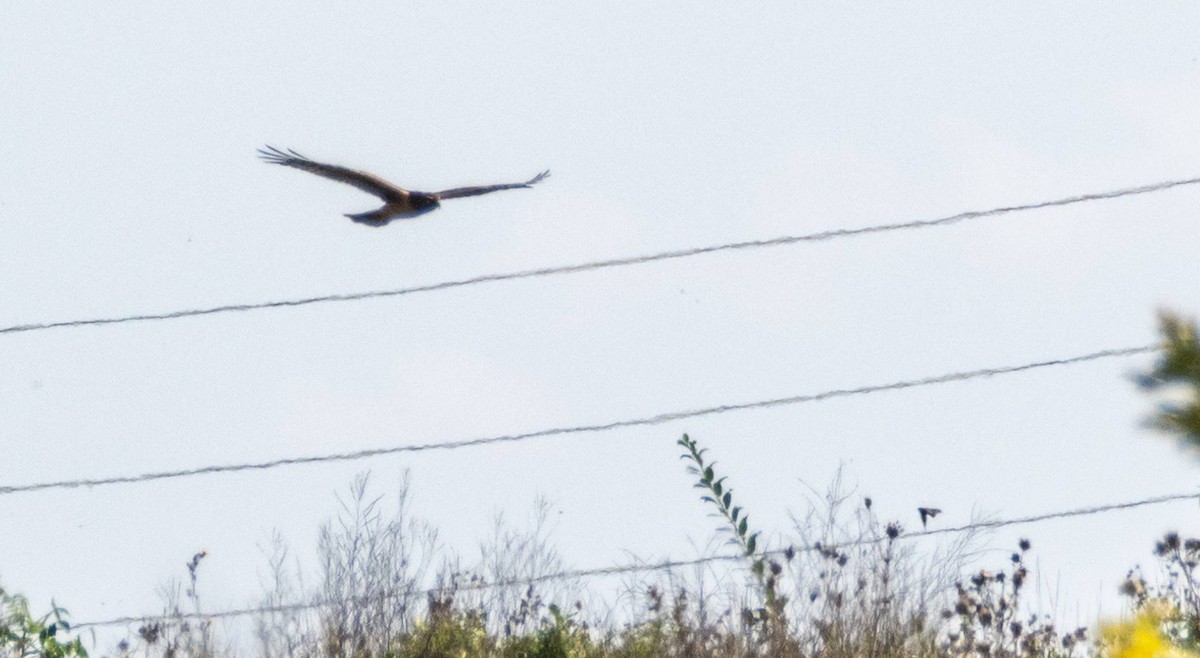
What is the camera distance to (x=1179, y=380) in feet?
5.11

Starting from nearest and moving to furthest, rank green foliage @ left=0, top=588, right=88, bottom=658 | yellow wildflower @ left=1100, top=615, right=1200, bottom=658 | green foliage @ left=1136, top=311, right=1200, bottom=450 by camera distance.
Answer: yellow wildflower @ left=1100, top=615, right=1200, bottom=658
green foliage @ left=1136, top=311, right=1200, bottom=450
green foliage @ left=0, top=588, right=88, bottom=658

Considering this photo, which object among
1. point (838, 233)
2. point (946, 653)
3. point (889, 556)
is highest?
point (838, 233)

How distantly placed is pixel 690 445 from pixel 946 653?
1.38 metres

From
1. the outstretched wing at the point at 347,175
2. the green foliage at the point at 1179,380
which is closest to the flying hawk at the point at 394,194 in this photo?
the outstretched wing at the point at 347,175

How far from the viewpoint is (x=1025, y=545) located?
6.89m

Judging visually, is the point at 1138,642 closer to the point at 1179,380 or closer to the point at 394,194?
the point at 1179,380

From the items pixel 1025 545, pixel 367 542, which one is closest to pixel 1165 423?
pixel 1025 545

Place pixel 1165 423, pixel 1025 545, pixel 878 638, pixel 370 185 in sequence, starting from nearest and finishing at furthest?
pixel 1165 423, pixel 878 638, pixel 1025 545, pixel 370 185

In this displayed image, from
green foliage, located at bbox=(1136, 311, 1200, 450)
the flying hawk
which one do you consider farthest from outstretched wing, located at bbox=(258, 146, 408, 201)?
green foliage, located at bbox=(1136, 311, 1200, 450)

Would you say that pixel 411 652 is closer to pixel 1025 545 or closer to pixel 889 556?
pixel 889 556

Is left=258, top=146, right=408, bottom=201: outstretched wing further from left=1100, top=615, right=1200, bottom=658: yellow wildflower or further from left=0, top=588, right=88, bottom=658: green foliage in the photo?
left=1100, top=615, right=1200, bottom=658: yellow wildflower

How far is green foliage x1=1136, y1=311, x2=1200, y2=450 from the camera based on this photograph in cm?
154

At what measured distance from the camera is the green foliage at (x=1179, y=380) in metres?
1.54

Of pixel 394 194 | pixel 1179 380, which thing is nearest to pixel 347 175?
pixel 394 194
